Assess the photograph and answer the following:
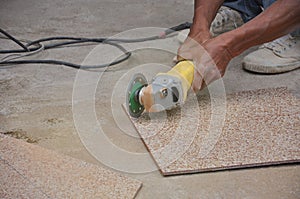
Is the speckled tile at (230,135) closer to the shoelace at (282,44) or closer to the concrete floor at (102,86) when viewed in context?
the concrete floor at (102,86)

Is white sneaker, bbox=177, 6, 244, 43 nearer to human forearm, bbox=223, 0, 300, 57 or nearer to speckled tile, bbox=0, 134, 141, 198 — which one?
human forearm, bbox=223, 0, 300, 57

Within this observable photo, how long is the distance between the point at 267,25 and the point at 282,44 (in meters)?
0.44

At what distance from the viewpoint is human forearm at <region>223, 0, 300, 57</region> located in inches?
71.9

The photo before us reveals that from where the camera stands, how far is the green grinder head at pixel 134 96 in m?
1.69

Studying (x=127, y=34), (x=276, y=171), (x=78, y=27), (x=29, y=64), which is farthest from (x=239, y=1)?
(x=276, y=171)

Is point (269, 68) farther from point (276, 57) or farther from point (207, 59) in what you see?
point (207, 59)

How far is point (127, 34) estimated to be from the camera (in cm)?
265

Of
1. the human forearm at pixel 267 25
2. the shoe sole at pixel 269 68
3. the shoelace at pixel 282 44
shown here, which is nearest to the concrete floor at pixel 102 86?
the shoe sole at pixel 269 68

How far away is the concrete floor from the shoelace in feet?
0.47

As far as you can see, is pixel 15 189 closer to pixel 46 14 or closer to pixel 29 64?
pixel 29 64

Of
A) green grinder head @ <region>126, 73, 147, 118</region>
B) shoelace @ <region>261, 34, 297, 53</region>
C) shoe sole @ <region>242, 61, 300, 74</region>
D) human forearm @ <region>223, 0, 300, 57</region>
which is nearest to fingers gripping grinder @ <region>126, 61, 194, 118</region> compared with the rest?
green grinder head @ <region>126, 73, 147, 118</region>

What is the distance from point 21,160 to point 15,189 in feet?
0.51

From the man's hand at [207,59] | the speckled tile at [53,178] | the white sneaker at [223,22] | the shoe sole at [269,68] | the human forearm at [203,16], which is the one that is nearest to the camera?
the speckled tile at [53,178]

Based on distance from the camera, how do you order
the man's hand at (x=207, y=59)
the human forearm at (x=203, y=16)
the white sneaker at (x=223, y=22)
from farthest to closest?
the white sneaker at (x=223, y=22) → the human forearm at (x=203, y=16) → the man's hand at (x=207, y=59)
